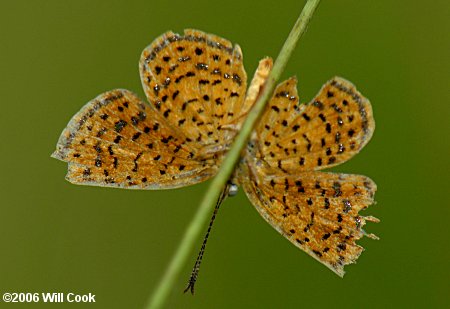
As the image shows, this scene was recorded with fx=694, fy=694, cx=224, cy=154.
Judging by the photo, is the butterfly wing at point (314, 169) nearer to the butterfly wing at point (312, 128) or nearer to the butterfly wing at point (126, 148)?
the butterfly wing at point (312, 128)

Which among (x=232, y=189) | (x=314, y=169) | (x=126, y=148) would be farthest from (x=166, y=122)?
(x=314, y=169)

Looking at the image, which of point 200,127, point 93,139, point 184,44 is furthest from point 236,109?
point 93,139

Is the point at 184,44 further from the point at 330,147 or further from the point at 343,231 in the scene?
the point at 343,231

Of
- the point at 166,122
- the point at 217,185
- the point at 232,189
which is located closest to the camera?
the point at 217,185

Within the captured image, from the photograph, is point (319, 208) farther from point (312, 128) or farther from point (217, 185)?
point (217, 185)

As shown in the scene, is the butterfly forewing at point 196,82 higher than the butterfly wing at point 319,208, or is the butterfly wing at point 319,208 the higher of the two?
the butterfly forewing at point 196,82

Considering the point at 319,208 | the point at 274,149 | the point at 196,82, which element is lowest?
the point at 319,208

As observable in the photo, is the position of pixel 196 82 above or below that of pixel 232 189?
above

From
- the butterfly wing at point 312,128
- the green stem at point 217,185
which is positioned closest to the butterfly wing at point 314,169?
the butterfly wing at point 312,128
